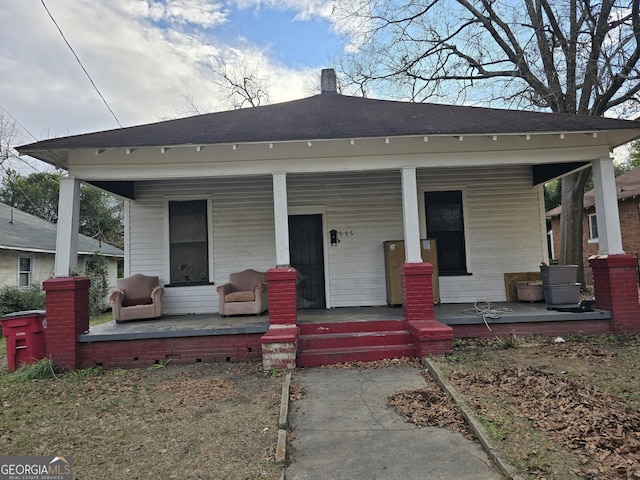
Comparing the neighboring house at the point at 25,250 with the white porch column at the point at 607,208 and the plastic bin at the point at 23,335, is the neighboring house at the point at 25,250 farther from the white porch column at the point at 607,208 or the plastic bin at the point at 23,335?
the white porch column at the point at 607,208

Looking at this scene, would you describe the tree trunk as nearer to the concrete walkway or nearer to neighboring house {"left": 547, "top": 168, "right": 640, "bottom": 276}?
neighboring house {"left": 547, "top": 168, "right": 640, "bottom": 276}

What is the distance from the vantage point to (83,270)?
659 inches

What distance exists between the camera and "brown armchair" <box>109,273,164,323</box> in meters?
7.04

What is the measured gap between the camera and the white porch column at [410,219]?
20.2ft

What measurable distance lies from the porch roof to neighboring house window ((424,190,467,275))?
68.9 inches

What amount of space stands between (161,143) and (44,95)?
11.7 meters

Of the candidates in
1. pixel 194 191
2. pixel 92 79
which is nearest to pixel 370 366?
pixel 194 191

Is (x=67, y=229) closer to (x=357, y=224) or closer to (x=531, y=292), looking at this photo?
(x=357, y=224)

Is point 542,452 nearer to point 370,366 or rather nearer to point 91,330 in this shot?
point 370,366

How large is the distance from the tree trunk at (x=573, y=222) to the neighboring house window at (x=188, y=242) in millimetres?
10294

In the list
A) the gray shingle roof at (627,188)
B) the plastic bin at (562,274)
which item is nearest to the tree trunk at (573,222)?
the gray shingle roof at (627,188)

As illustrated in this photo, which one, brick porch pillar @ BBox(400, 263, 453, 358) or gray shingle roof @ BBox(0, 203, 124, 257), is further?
gray shingle roof @ BBox(0, 203, 124, 257)

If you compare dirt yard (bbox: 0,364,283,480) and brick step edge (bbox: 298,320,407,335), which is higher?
brick step edge (bbox: 298,320,407,335)

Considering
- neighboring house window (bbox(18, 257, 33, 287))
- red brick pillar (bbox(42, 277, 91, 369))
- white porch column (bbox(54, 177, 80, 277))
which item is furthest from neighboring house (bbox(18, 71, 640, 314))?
neighboring house window (bbox(18, 257, 33, 287))
